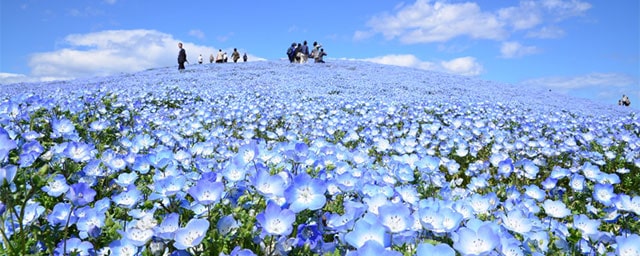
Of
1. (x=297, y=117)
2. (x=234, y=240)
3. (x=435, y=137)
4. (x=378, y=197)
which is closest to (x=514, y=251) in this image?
(x=378, y=197)

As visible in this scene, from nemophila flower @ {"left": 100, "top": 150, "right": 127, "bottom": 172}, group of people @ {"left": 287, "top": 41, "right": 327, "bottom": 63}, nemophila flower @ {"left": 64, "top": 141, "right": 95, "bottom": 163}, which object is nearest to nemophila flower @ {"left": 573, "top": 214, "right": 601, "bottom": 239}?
nemophila flower @ {"left": 100, "top": 150, "right": 127, "bottom": 172}

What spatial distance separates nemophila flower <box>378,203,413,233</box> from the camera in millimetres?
1549

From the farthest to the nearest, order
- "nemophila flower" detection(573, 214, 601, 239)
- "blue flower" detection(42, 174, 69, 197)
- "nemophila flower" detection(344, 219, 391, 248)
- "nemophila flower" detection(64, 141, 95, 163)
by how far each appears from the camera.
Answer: "nemophila flower" detection(64, 141, 95, 163) → "blue flower" detection(42, 174, 69, 197) → "nemophila flower" detection(573, 214, 601, 239) → "nemophila flower" detection(344, 219, 391, 248)

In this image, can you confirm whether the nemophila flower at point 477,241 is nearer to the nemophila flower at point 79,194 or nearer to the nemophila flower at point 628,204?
the nemophila flower at point 628,204

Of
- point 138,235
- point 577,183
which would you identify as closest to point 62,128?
point 138,235

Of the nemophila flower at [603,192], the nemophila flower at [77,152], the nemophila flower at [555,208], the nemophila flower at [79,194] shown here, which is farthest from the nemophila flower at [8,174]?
the nemophila flower at [603,192]

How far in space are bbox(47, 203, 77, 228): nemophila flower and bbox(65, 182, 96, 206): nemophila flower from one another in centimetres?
10

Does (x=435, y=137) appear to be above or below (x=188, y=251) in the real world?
below

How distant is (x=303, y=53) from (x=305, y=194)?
2631 cm

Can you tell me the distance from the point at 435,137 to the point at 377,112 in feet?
7.92

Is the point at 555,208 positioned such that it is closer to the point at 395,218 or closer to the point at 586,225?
the point at 586,225

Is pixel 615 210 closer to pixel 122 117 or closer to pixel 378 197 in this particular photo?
pixel 378 197

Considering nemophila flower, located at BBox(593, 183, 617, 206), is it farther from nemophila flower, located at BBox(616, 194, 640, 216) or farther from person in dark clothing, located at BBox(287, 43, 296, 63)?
person in dark clothing, located at BBox(287, 43, 296, 63)

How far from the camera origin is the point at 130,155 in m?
2.79
